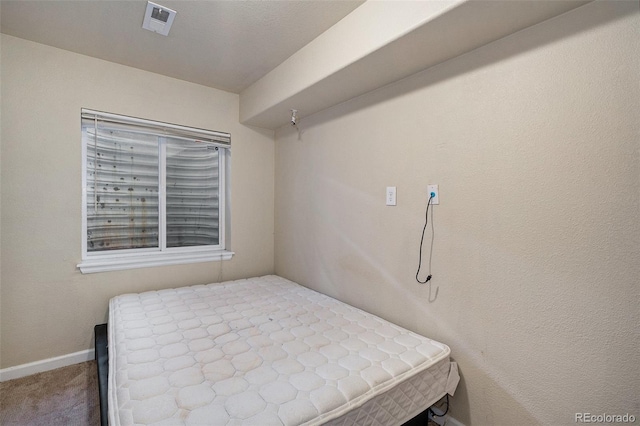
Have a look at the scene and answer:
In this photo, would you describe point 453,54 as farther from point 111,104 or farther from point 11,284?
point 11,284

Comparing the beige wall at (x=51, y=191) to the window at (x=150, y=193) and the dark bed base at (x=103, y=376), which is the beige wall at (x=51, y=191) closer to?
the window at (x=150, y=193)

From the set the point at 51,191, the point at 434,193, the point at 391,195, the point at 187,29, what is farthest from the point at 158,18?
the point at 434,193

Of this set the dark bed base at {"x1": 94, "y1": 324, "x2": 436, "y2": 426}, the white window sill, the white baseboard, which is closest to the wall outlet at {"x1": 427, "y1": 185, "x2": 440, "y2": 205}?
the dark bed base at {"x1": 94, "y1": 324, "x2": 436, "y2": 426}

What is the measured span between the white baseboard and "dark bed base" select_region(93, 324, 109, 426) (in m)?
0.21

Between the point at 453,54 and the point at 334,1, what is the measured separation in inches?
28.1

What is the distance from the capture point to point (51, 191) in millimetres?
2117

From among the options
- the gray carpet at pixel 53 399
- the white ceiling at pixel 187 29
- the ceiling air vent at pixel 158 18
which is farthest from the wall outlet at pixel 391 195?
the gray carpet at pixel 53 399

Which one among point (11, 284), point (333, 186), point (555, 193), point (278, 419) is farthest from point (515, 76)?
point (11, 284)

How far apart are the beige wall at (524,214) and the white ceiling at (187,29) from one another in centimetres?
69

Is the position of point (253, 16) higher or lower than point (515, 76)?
higher

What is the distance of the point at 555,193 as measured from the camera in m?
1.27

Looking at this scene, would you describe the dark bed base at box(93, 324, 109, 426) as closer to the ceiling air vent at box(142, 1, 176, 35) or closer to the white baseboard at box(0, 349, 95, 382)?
the white baseboard at box(0, 349, 95, 382)

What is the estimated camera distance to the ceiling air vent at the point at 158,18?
1.66 metres

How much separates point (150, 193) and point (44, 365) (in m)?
1.48
